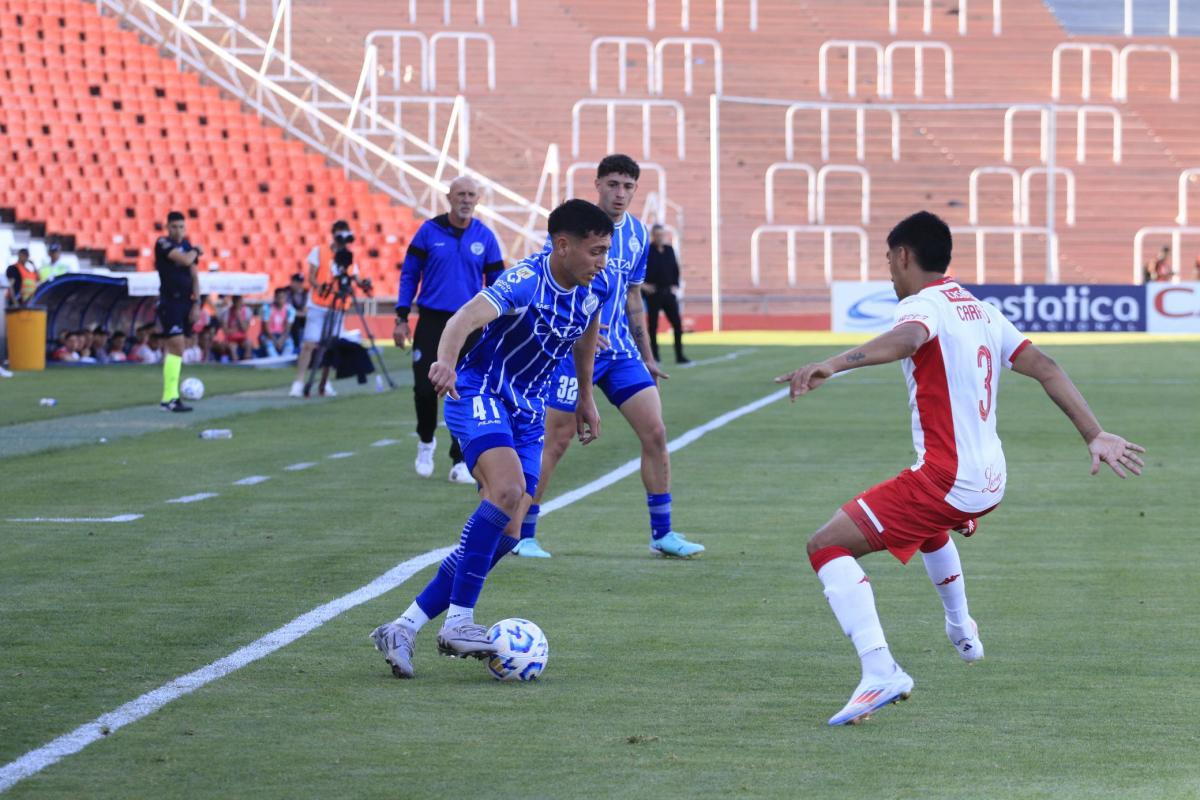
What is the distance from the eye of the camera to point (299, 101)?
44.2 m

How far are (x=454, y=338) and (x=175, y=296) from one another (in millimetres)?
15589

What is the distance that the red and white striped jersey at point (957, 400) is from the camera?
6438 mm

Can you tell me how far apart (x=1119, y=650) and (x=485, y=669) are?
2424 millimetres

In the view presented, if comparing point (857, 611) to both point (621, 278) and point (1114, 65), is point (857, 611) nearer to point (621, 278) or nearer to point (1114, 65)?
point (621, 278)

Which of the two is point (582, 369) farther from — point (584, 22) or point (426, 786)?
point (584, 22)

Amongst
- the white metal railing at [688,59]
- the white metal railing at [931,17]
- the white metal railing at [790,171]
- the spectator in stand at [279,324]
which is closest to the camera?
the spectator in stand at [279,324]

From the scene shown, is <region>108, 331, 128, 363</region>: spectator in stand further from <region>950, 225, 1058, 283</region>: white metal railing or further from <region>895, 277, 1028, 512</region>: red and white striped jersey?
<region>895, 277, 1028, 512</region>: red and white striped jersey

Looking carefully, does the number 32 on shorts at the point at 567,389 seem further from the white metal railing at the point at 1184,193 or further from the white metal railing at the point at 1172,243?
the white metal railing at the point at 1184,193

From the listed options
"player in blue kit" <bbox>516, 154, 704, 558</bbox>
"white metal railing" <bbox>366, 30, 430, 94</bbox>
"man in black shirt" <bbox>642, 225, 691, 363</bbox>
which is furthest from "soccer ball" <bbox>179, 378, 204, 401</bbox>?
"white metal railing" <bbox>366, 30, 430, 94</bbox>

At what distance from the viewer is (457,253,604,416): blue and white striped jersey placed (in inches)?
291

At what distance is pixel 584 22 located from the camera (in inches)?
1999

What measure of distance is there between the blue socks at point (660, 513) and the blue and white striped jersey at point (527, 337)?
2829 millimetres

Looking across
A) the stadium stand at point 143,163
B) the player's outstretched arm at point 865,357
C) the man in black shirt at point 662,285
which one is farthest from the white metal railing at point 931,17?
the player's outstretched arm at point 865,357

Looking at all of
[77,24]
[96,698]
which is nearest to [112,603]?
[96,698]
